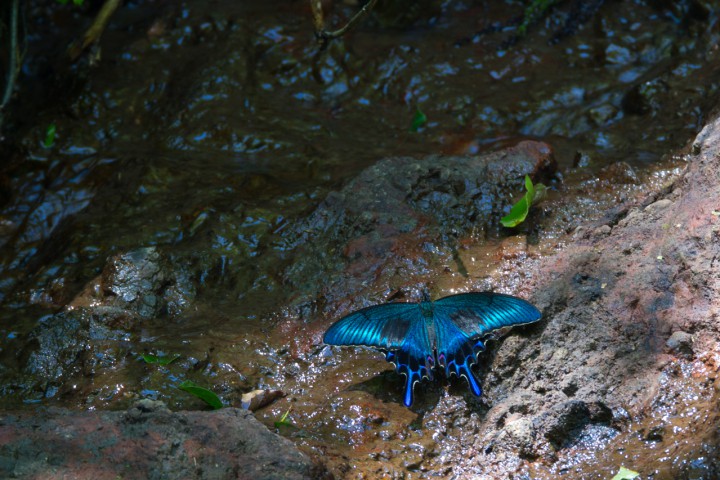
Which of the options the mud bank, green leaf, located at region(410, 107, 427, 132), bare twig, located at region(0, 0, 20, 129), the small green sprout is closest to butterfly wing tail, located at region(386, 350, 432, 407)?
the mud bank

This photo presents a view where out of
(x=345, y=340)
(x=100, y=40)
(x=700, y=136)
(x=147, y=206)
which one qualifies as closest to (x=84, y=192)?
(x=147, y=206)

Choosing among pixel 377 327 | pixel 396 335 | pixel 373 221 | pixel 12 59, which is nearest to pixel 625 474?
pixel 396 335

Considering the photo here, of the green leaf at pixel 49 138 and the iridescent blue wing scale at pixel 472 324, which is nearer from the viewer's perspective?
the iridescent blue wing scale at pixel 472 324

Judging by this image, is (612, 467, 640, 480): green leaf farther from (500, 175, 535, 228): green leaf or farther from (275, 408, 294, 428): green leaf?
(500, 175, 535, 228): green leaf

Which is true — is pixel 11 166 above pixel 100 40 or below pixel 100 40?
below

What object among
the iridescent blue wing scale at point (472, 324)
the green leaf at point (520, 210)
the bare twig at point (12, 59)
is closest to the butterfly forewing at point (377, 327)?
the iridescent blue wing scale at point (472, 324)

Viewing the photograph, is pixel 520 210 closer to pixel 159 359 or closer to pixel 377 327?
pixel 377 327

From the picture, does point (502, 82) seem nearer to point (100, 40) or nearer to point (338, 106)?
point (338, 106)

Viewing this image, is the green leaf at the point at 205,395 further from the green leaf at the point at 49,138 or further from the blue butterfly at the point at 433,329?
the green leaf at the point at 49,138

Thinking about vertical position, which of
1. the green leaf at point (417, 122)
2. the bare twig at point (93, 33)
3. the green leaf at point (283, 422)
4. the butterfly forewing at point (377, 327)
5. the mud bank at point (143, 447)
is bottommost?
the green leaf at point (283, 422)
